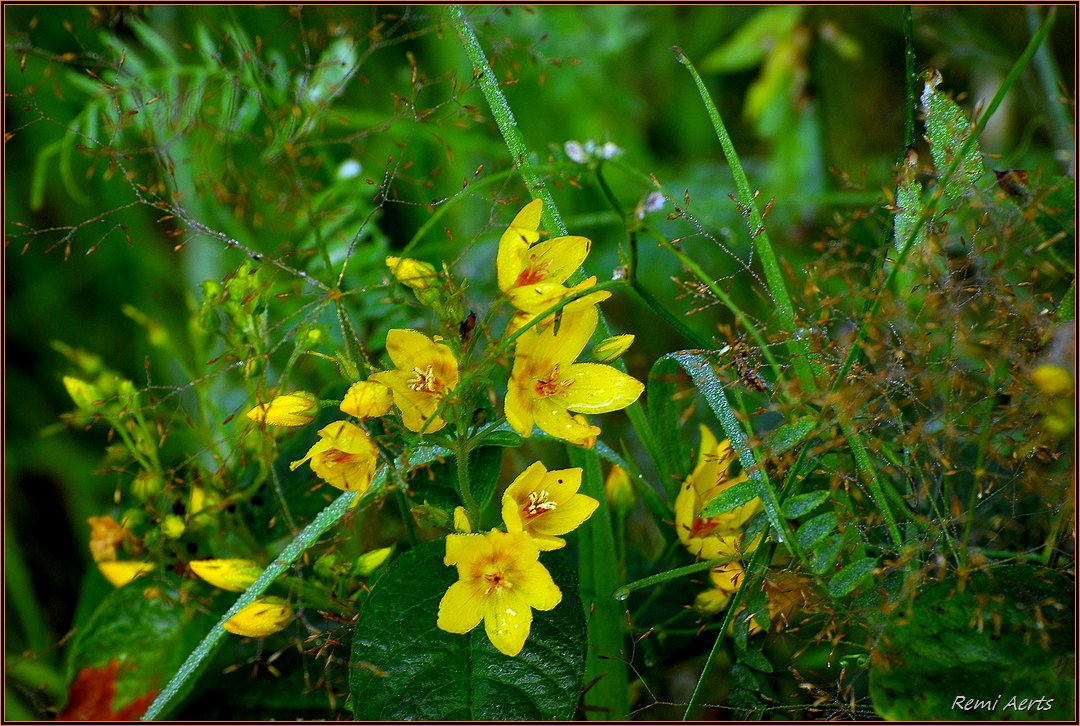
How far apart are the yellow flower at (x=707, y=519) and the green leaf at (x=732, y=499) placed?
7 cm

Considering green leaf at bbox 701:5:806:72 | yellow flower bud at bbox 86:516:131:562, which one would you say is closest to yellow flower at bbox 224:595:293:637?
yellow flower bud at bbox 86:516:131:562

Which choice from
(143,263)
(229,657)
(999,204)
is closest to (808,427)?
(999,204)

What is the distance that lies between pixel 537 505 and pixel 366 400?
142mm

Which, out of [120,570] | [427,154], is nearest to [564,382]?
[120,570]

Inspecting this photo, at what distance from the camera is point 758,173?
166 centimetres

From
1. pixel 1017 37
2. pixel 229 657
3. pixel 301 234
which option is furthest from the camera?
pixel 1017 37

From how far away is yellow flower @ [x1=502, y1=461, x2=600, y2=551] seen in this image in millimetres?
626

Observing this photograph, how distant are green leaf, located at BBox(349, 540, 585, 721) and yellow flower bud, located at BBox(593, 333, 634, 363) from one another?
177mm

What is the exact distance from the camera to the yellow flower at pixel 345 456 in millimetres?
603

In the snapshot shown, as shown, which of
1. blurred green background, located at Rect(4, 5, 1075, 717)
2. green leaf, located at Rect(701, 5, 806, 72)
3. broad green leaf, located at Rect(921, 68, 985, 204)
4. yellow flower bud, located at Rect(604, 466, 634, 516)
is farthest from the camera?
green leaf, located at Rect(701, 5, 806, 72)

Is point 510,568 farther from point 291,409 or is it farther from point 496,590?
point 291,409

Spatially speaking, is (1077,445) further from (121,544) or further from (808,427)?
(121,544)

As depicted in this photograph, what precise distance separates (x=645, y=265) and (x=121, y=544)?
862 mm

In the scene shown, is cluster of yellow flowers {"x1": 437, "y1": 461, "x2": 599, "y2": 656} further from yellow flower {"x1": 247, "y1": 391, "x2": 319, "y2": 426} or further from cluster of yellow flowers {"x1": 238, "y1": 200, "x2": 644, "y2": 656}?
yellow flower {"x1": 247, "y1": 391, "x2": 319, "y2": 426}
